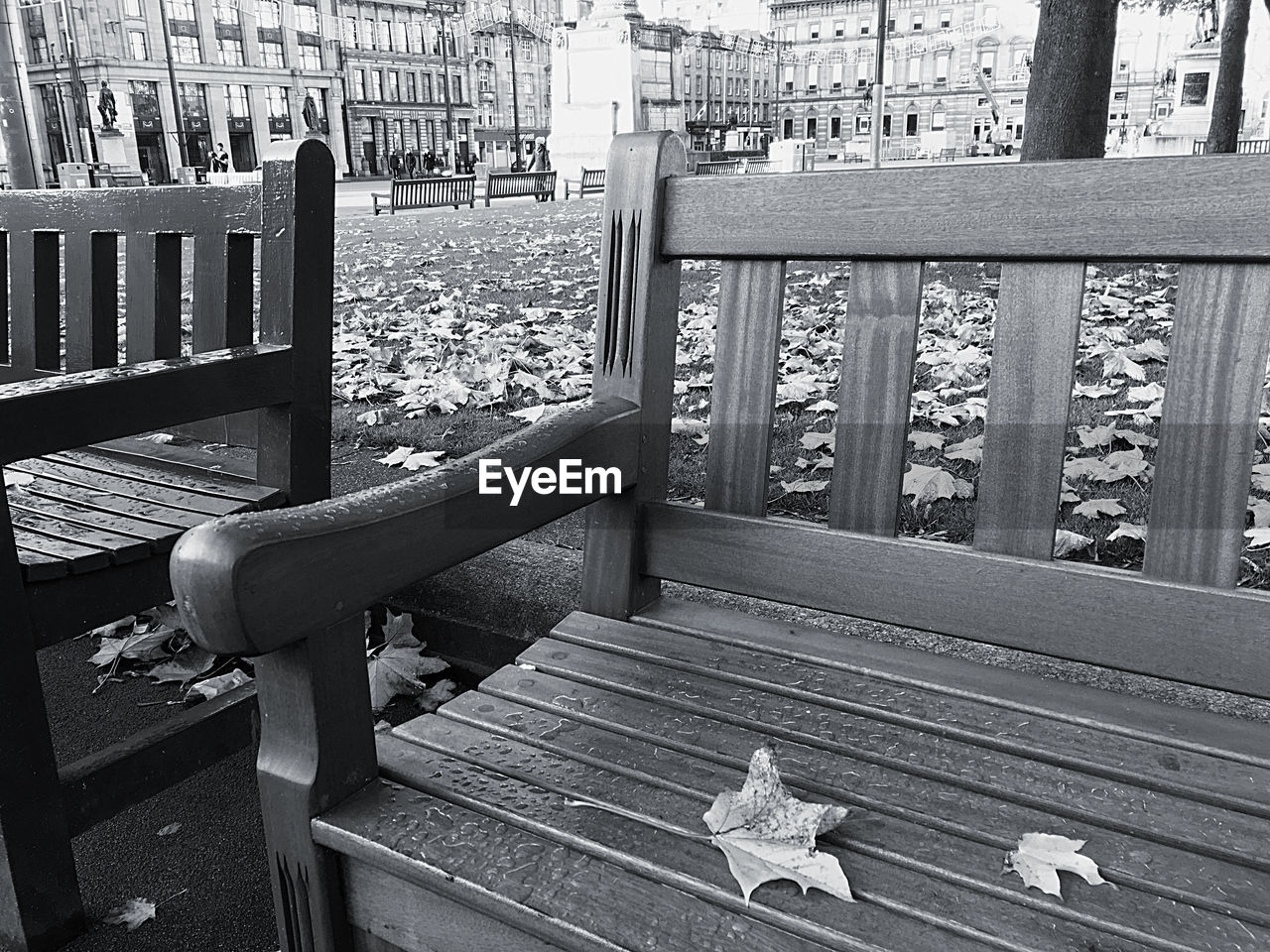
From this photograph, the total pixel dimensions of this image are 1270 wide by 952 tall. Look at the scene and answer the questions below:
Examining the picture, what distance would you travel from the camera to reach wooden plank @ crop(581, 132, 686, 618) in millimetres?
1340

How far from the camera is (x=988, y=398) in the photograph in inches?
45.4

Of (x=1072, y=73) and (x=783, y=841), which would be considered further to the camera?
(x=1072, y=73)

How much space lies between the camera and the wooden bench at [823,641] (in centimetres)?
86

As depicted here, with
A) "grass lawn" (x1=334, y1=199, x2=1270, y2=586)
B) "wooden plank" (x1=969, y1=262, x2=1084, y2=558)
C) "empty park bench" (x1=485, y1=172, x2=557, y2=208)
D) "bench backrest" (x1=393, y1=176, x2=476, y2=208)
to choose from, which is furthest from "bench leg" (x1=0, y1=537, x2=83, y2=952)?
"empty park bench" (x1=485, y1=172, x2=557, y2=208)

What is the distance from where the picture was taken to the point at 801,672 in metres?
1.27

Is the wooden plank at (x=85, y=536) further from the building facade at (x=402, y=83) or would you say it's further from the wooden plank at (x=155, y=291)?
the building facade at (x=402, y=83)

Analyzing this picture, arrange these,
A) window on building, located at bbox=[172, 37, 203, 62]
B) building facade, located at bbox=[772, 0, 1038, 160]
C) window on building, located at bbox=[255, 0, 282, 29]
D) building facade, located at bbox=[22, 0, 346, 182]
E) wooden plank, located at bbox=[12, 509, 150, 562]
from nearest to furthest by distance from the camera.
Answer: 1. wooden plank, located at bbox=[12, 509, 150, 562]
2. building facade, located at bbox=[22, 0, 346, 182]
3. window on building, located at bbox=[172, 37, 203, 62]
4. window on building, located at bbox=[255, 0, 282, 29]
5. building facade, located at bbox=[772, 0, 1038, 160]

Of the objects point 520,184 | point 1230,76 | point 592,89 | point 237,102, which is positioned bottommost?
point 520,184

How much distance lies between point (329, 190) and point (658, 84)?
50911mm

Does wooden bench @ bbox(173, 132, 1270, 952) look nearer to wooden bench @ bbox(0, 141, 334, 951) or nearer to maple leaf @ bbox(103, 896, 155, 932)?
wooden bench @ bbox(0, 141, 334, 951)

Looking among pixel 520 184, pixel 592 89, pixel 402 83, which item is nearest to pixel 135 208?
pixel 520 184

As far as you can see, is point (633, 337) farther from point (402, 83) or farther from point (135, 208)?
point (402, 83)

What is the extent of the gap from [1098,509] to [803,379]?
132 cm

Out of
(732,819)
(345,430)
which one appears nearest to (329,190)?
(732,819)
